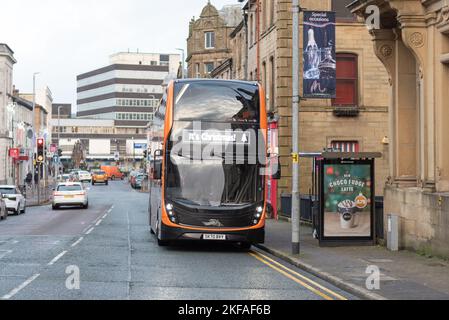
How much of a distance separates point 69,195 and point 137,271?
27876mm

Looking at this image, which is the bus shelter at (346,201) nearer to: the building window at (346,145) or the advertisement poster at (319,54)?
the advertisement poster at (319,54)

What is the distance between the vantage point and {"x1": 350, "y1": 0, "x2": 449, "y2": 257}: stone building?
17797mm

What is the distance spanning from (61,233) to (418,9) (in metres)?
13.9

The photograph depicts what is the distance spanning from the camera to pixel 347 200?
20.0m

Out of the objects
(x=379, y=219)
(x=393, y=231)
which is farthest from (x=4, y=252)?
(x=379, y=219)

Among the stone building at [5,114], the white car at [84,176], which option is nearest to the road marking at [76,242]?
the stone building at [5,114]

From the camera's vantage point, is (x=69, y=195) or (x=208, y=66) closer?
(x=69, y=195)

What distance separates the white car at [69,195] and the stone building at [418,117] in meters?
25.2

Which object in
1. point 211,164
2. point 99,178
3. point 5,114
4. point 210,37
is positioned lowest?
point 99,178

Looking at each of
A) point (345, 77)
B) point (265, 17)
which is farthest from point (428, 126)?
point (265, 17)

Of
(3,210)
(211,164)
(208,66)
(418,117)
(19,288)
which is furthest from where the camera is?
(208,66)

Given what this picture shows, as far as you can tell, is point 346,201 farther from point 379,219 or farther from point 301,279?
point 301,279

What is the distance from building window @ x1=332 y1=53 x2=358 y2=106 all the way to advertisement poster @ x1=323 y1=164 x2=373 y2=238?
13.6 m
